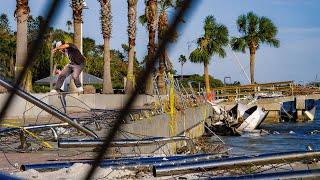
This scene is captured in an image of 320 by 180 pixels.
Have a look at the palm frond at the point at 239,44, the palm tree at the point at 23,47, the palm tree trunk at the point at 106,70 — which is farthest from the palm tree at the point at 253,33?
the palm tree at the point at 23,47

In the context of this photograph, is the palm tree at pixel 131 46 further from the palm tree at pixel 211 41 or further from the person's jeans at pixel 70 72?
the palm tree at pixel 211 41

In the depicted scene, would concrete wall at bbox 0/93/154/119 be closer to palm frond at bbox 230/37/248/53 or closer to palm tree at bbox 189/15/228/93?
palm tree at bbox 189/15/228/93

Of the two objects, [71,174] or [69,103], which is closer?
[71,174]

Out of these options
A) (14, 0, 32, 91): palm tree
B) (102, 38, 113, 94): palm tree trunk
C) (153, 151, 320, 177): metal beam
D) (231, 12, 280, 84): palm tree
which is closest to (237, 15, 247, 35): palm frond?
(231, 12, 280, 84): palm tree

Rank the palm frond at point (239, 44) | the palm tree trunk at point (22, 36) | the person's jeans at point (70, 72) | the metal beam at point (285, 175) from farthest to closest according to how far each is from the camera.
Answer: the palm frond at point (239, 44)
the person's jeans at point (70, 72)
the metal beam at point (285, 175)
the palm tree trunk at point (22, 36)

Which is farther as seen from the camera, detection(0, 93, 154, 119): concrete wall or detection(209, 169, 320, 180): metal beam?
detection(209, 169, 320, 180): metal beam

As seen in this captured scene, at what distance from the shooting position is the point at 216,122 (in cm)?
3172

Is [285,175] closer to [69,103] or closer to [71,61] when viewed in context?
[71,61]

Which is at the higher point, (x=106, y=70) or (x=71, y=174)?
(x=106, y=70)

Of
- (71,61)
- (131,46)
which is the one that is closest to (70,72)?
(71,61)

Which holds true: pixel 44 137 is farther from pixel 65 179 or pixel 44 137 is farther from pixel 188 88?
pixel 188 88

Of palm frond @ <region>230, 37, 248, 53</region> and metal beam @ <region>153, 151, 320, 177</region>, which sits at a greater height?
palm frond @ <region>230, 37, 248, 53</region>

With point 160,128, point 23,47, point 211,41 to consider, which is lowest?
point 160,128

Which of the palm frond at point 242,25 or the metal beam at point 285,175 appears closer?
the metal beam at point 285,175
